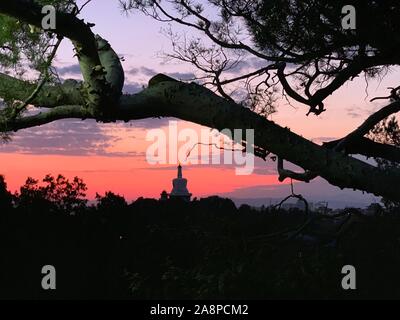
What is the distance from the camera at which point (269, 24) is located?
6.30 metres

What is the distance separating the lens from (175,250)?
9.48 metres

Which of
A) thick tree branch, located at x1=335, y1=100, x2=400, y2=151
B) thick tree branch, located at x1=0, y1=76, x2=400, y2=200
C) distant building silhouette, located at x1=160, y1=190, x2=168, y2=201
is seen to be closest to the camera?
thick tree branch, located at x1=0, y1=76, x2=400, y2=200

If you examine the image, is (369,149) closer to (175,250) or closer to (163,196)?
(175,250)

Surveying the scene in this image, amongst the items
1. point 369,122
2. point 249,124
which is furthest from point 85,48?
point 369,122

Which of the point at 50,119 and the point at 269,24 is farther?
the point at 269,24

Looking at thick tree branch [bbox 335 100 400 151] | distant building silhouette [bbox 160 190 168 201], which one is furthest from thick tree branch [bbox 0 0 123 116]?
distant building silhouette [bbox 160 190 168 201]

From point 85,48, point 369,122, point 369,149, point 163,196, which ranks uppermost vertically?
point 85,48

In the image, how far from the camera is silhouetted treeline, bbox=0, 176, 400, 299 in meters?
5.27

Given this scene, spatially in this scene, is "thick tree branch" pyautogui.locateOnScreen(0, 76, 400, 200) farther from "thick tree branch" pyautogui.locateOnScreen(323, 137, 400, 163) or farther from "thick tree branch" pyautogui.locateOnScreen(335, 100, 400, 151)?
"thick tree branch" pyautogui.locateOnScreen(323, 137, 400, 163)

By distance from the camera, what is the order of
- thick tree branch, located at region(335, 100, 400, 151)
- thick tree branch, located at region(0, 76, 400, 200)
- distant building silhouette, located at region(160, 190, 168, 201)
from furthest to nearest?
distant building silhouette, located at region(160, 190, 168, 201)
thick tree branch, located at region(335, 100, 400, 151)
thick tree branch, located at region(0, 76, 400, 200)

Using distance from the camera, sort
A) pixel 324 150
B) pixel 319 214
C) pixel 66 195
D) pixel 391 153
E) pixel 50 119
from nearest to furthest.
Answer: pixel 324 150, pixel 50 119, pixel 319 214, pixel 391 153, pixel 66 195

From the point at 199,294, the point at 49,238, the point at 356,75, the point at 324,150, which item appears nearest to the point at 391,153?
the point at 356,75

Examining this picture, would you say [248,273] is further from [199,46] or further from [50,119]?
[199,46]
